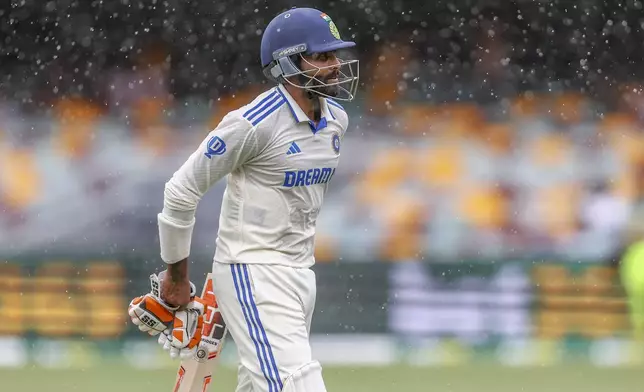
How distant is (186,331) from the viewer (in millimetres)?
3566

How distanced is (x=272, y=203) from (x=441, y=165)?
179 inches

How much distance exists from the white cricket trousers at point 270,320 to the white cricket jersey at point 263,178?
0.04 m

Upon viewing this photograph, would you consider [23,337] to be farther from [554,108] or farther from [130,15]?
[554,108]

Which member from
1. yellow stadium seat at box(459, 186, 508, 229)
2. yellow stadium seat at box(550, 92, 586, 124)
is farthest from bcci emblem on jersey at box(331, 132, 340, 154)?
yellow stadium seat at box(550, 92, 586, 124)

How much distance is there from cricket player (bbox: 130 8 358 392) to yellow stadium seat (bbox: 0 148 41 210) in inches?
172

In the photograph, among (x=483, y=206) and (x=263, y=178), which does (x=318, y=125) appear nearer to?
Answer: (x=263, y=178)

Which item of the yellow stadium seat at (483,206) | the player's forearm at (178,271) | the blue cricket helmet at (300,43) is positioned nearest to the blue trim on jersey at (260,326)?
the player's forearm at (178,271)

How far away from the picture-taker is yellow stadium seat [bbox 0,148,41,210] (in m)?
7.64

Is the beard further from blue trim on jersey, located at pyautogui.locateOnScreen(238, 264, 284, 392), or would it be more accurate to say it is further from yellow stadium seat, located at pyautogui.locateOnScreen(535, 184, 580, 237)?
yellow stadium seat, located at pyautogui.locateOnScreen(535, 184, 580, 237)

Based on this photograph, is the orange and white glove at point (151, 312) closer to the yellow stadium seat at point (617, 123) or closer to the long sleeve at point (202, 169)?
the long sleeve at point (202, 169)

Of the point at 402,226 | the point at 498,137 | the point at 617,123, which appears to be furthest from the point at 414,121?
the point at 617,123

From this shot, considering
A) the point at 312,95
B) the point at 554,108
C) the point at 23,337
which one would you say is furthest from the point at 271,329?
the point at 554,108

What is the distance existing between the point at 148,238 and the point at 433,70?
1.96 meters

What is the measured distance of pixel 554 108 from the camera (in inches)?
308
